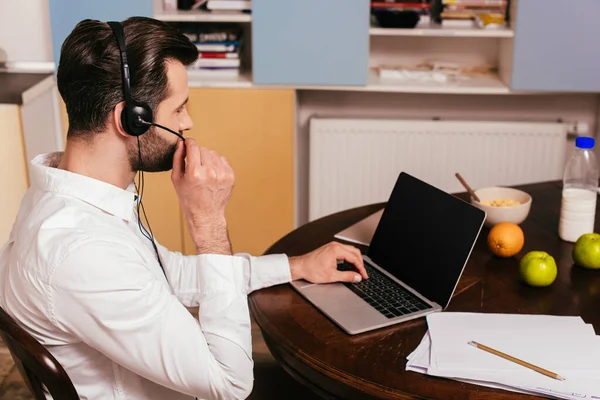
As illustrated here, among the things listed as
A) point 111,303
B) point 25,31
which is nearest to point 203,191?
point 111,303

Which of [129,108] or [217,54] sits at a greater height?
[129,108]

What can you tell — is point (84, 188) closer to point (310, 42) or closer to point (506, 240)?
point (506, 240)

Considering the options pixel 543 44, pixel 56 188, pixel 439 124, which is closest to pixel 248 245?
pixel 439 124

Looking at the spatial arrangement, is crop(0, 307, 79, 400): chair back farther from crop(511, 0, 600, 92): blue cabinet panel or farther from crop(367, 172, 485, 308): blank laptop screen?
crop(511, 0, 600, 92): blue cabinet panel

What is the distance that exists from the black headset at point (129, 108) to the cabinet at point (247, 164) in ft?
5.52

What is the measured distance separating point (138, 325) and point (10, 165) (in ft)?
6.23

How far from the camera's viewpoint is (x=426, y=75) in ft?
10.7

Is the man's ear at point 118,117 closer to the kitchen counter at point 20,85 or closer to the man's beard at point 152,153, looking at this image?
the man's beard at point 152,153

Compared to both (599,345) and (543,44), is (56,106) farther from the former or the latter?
(599,345)

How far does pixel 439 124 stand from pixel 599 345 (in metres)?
1.92

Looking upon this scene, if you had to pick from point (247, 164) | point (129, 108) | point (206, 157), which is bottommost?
point (247, 164)

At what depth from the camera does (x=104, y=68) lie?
138 cm

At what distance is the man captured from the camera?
129cm

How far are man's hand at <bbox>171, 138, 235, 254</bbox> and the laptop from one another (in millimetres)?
263
